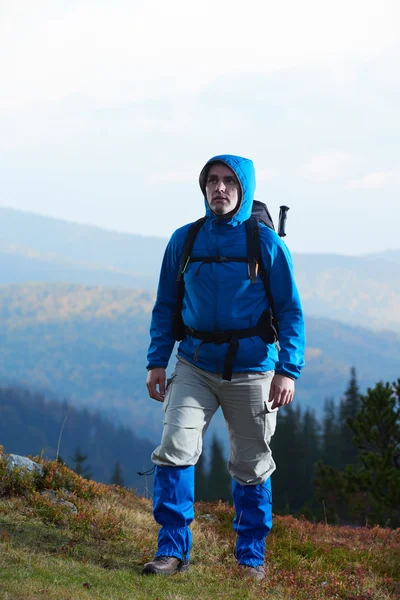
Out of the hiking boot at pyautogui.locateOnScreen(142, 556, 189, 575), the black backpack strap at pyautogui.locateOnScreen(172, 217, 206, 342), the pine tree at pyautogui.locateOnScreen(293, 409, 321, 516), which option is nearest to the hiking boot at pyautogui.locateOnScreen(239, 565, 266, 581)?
the hiking boot at pyautogui.locateOnScreen(142, 556, 189, 575)

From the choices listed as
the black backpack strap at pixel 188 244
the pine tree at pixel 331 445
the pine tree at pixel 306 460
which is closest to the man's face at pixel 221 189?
the black backpack strap at pixel 188 244

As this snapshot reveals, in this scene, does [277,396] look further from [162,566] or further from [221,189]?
[221,189]

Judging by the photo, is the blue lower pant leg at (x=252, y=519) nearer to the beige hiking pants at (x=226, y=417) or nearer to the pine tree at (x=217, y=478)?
the beige hiking pants at (x=226, y=417)

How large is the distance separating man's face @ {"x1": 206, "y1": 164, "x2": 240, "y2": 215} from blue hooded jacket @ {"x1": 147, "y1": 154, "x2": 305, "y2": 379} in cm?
5

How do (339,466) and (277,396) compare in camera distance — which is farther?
(339,466)

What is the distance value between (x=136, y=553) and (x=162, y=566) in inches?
33.7

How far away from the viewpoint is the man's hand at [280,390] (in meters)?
5.02

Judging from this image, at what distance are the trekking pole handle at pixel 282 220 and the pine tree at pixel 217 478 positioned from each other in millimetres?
70566

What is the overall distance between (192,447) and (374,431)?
1322cm

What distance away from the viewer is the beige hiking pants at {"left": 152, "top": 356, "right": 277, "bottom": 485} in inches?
197

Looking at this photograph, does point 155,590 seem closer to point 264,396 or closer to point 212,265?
point 264,396

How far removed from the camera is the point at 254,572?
17.4 ft

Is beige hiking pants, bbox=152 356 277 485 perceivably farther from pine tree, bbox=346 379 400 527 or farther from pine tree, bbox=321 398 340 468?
pine tree, bbox=321 398 340 468

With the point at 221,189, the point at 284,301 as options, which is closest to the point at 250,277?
the point at 284,301
